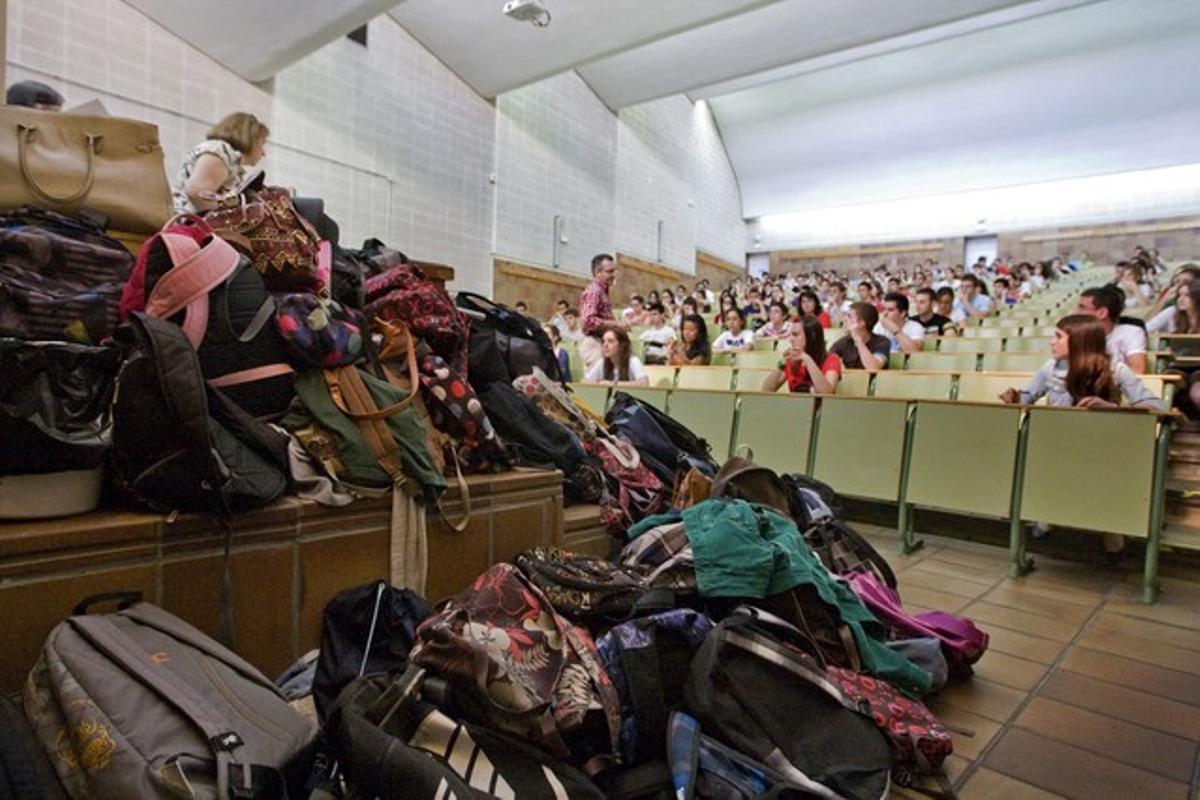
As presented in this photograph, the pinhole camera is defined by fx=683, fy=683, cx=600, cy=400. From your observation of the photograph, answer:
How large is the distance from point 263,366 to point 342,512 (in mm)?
375

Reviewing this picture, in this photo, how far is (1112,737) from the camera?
5.62 feet

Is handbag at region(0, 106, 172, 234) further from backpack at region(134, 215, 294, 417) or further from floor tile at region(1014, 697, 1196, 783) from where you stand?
floor tile at region(1014, 697, 1196, 783)

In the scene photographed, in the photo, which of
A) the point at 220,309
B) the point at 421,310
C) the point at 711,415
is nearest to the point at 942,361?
the point at 711,415

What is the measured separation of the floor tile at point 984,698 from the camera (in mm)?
1833

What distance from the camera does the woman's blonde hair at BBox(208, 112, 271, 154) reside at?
2340 mm

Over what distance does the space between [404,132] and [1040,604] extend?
28.3 feet

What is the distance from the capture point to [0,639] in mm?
1141

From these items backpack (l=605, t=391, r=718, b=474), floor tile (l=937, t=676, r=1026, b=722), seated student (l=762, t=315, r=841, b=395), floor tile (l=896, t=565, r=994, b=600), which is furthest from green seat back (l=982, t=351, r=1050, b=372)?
floor tile (l=937, t=676, r=1026, b=722)

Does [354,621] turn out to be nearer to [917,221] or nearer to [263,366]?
[263,366]

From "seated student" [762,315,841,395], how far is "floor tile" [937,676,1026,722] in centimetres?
240

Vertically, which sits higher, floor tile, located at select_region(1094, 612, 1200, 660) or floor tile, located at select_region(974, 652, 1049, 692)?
floor tile, located at select_region(1094, 612, 1200, 660)

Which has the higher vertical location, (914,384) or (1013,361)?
(1013,361)

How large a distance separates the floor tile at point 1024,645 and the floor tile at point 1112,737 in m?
0.33

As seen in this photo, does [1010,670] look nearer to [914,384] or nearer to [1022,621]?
[1022,621]
